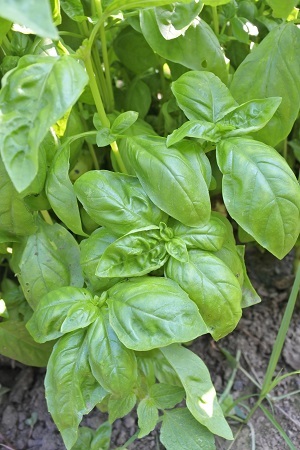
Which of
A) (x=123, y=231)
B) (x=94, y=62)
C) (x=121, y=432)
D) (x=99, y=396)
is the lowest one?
(x=121, y=432)

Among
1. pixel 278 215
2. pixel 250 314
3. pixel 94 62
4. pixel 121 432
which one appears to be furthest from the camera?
pixel 250 314

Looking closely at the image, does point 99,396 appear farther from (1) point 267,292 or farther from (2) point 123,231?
(1) point 267,292

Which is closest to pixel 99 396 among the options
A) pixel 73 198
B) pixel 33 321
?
pixel 33 321

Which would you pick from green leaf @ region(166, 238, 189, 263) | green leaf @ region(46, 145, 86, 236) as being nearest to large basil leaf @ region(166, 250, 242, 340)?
green leaf @ region(166, 238, 189, 263)

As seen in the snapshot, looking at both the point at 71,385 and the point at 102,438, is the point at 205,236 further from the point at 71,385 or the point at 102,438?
the point at 102,438

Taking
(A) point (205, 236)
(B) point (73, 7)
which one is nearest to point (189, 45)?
(B) point (73, 7)

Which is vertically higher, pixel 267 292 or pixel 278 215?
pixel 278 215

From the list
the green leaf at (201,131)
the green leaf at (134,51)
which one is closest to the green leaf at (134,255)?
the green leaf at (201,131)
